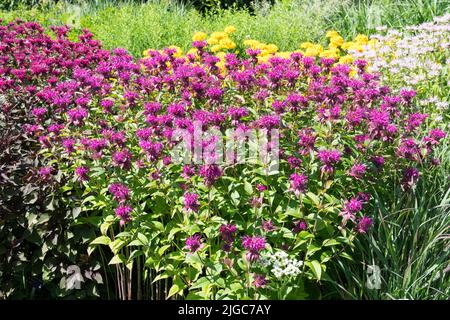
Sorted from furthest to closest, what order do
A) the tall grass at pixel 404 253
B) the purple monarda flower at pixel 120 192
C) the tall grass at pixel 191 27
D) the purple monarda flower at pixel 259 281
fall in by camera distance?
the tall grass at pixel 191 27 → the tall grass at pixel 404 253 → the purple monarda flower at pixel 120 192 → the purple monarda flower at pixel 259 281

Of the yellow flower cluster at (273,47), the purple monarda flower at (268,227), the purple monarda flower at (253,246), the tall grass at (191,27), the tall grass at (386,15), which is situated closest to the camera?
the purple monarda flower at (253,246)

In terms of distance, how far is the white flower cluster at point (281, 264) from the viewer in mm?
3018

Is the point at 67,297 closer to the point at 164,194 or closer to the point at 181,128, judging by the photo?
the point at 164,194

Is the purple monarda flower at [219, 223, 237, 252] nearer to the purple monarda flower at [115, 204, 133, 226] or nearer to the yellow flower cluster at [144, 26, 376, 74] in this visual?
the purple monarda flower at [115, 204, 133, 226]

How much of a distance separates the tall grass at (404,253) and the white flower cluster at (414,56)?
136 cm

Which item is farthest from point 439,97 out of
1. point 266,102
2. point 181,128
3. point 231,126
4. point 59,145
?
point 59,145

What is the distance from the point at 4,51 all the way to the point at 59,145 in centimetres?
156

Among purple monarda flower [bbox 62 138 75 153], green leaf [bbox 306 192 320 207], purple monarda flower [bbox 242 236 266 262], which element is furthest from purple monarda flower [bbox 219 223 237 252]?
purple monarda flower [bbox 62 138 75 153]

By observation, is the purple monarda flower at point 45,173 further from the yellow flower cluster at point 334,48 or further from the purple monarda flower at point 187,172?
the yellow flower cluster at point 334,48

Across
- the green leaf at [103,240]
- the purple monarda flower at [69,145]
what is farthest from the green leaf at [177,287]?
the purple monarda flower at [69,145]

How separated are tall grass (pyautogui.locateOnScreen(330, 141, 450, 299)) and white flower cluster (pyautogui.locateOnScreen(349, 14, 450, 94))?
4.47ft

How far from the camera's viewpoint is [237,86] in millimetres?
3867

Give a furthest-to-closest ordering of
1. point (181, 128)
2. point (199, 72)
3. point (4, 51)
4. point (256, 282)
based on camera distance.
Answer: point (4, 51), point (199, 72), point (181, 128), point (256, 282)

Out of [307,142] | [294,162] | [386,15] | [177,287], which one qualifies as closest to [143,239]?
[177,287]
